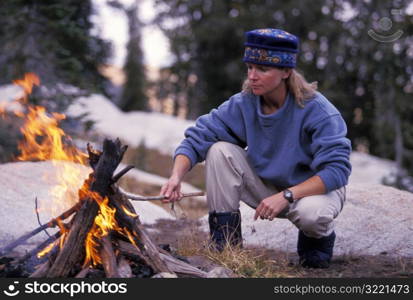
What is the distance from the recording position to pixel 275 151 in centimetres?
455

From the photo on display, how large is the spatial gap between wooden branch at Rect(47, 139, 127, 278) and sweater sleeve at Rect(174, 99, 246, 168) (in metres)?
0.90

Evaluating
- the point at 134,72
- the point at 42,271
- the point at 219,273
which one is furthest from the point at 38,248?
the point at 134,72

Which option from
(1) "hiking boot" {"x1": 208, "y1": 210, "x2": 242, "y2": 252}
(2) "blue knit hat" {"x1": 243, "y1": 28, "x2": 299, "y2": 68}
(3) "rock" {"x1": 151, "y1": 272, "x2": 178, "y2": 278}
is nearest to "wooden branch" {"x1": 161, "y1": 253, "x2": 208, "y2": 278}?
(3) "rock" {"x1": 151, "y1": 272, "x2": 178, "y2": 278}

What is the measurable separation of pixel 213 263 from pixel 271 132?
3.28 feet

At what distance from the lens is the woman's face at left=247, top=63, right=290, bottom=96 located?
14.3 feet

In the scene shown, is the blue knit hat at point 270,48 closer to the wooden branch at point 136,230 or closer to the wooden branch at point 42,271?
the wooden branch at point 136,230

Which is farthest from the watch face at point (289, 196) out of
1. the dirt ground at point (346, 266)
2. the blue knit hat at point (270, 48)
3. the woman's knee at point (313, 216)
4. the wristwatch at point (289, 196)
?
the blue knit hat at point (270, 48)

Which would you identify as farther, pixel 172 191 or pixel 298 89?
pixel 298 89

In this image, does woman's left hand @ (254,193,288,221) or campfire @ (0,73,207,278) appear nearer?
campfire @ (0,73,207,278)

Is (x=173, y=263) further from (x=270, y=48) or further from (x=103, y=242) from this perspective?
(x=270, y=48)

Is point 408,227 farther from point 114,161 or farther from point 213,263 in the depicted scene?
point 114,161

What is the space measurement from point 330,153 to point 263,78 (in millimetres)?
681

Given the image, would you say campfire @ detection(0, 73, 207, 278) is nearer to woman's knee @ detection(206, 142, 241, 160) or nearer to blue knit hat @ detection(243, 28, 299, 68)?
woman's knee @ detection(206, 142, 241, 160)

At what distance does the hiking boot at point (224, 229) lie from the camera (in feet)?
14.5
